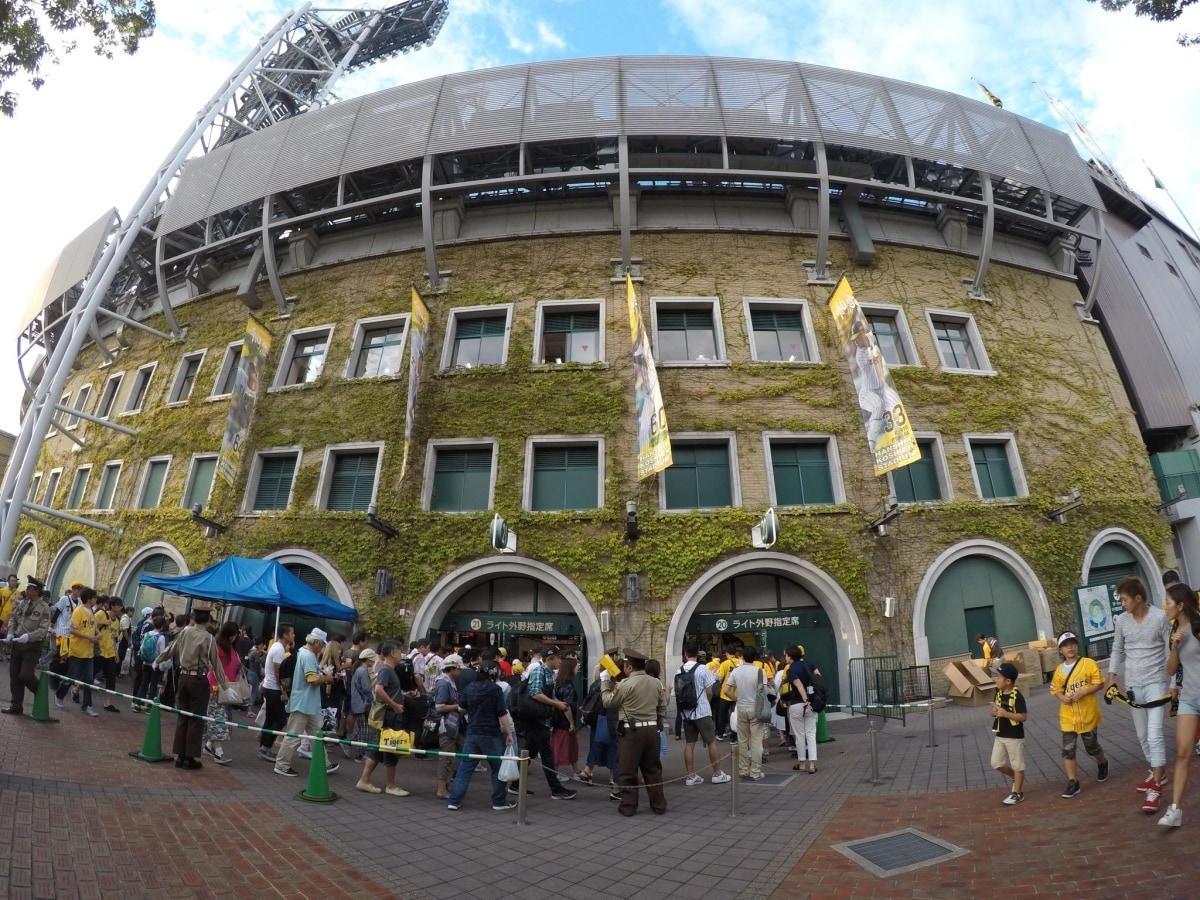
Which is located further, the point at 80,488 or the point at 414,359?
the point at 80,488

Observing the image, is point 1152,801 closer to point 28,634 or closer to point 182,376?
point 28,634

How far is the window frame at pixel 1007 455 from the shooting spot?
16828 millimetres

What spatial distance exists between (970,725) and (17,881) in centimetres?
1324

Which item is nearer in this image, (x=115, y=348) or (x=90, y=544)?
(x=90, y=544)

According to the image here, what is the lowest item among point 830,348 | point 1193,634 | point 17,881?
point 17,881

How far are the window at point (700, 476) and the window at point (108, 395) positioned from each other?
2256 centimetres

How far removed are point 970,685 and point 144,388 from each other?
28302 millimetres

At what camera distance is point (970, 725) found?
11.4 metres

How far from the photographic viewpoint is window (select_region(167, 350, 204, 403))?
70.8 ft

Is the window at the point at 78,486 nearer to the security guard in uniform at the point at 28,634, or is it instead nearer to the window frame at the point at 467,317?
the window frame at the point at 467,317

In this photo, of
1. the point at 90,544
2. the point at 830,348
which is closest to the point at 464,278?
the point at 830,348

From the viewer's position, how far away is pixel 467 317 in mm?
18812

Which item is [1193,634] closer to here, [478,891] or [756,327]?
[478,891]

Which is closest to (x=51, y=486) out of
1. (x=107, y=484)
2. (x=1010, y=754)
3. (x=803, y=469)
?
(x=107, y=484)
